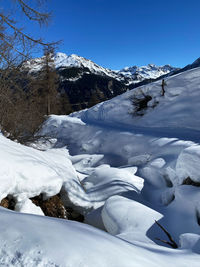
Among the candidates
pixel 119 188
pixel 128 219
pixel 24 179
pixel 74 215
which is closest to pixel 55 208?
pixel 74 215

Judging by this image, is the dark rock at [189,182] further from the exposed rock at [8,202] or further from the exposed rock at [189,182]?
the exposed rock at [8,202]

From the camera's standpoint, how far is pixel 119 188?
4.12 meters

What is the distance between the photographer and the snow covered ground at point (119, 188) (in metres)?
0.97

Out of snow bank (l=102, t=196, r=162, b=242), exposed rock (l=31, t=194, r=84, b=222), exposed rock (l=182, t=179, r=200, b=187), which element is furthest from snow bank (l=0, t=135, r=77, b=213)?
exposed rock (l=182, t=179, r=200, b=187)

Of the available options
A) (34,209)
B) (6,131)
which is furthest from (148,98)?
(34,209)

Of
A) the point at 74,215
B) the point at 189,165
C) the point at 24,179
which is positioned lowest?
the point at 74,215

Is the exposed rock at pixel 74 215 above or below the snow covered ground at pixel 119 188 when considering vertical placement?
below

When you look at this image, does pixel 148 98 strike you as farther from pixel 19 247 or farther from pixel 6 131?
pixel 19 247

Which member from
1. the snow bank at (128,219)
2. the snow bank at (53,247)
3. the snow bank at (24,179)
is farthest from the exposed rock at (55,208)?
the snow bank at (53,247)

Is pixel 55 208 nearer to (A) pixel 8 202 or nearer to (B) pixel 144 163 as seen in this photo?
(A) pixel 8 202

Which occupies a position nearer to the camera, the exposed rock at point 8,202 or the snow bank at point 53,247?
the snow bank at point 53,247

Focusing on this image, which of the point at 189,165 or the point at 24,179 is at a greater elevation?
the point at 24,179

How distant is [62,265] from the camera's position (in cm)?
83

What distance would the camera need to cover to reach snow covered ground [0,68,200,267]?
97cm
